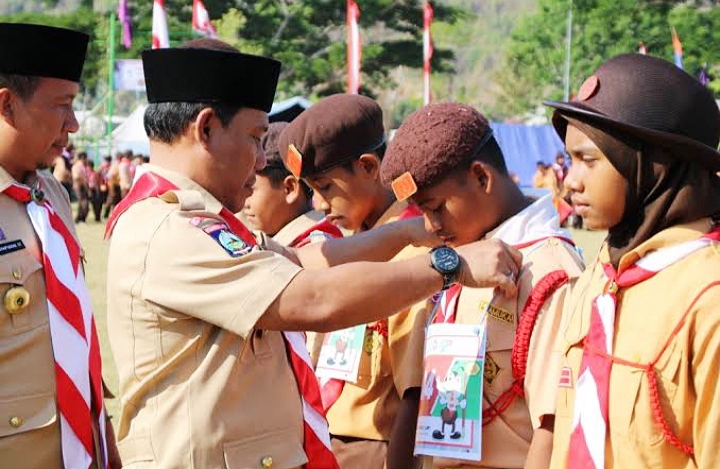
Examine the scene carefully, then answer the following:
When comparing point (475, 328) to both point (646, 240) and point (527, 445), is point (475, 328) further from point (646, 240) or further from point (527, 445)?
point (646, 240)

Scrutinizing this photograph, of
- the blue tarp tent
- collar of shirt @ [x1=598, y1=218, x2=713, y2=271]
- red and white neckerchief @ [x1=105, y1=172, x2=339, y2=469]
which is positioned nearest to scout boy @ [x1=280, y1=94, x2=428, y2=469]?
red and white neckerchief @ [x1=105, y1=172, x2=339, y2=469]

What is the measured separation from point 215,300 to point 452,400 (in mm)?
919

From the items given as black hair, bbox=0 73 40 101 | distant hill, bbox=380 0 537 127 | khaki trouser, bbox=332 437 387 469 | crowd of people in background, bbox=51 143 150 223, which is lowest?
distant hill, bbox=380 0 537 127

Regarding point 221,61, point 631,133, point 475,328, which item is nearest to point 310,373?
point 475,328

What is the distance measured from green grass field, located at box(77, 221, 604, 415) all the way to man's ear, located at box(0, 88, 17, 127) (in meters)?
0.85

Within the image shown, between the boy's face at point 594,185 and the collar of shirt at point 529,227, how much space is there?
0.58 metres

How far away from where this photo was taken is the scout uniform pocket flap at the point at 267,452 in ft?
10.1

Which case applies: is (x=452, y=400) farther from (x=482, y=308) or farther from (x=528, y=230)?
(x=528, y=230)

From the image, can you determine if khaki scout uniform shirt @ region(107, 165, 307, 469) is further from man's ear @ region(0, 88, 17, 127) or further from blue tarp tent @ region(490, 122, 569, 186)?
blue tarp tent @ region(490, 122, 569, 186)

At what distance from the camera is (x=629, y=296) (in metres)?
2.88

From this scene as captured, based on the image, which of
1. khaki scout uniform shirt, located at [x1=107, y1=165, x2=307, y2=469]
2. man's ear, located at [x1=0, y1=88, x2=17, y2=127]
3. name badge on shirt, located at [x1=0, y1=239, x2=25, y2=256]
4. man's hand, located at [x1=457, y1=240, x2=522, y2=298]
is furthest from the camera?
man's ear, located at [x1=0, y1=88, x2=17, y2=127]

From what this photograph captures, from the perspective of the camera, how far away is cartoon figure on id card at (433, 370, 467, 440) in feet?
11.5

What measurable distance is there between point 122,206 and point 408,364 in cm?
119

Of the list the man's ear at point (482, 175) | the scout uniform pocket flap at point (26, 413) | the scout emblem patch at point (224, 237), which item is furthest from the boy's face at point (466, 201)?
the scout uniform pocket flap at point (26, 413)
